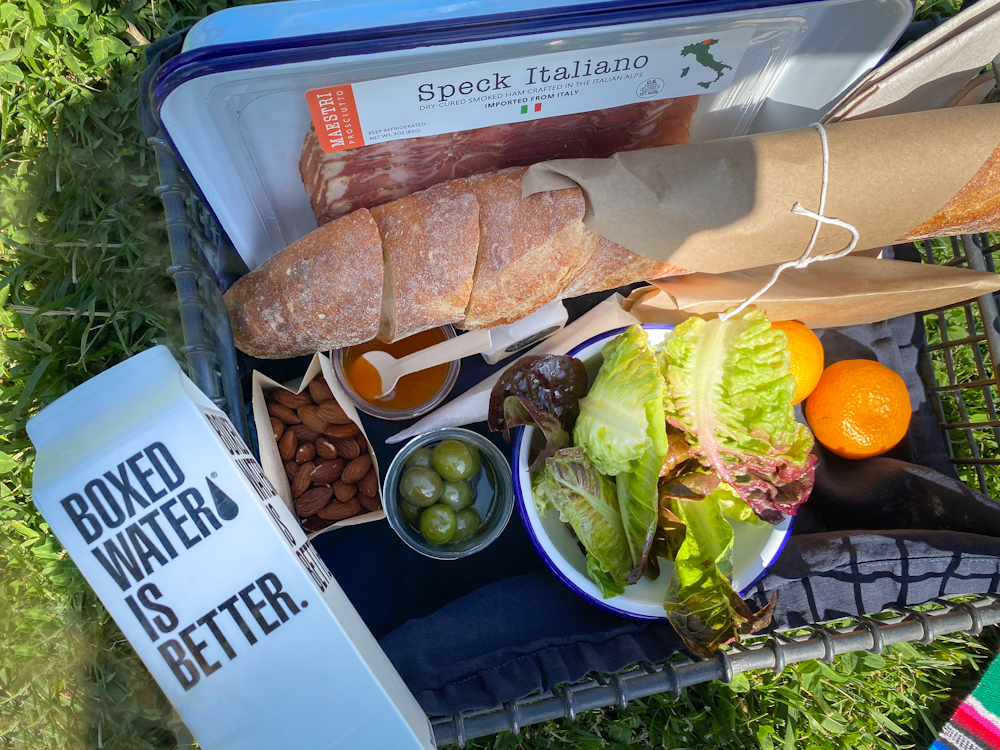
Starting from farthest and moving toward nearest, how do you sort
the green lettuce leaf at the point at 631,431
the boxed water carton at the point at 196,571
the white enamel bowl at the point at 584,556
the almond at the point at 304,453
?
the almond at the point at 304,453 → the white enamel bowl at the point at 584,556 → the green lettuce leaf at the point at 631,431 → the boxed water carton at the point at 196,571

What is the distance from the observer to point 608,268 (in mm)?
1054

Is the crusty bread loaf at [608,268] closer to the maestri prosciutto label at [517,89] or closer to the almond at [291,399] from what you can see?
the maestri prosciutto label at [517,89]

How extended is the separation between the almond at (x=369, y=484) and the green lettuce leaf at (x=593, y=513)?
31 cm

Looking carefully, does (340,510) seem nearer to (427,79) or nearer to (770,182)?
(427,79)

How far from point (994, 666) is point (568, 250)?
1.21 metres

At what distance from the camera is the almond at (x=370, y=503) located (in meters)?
1.04

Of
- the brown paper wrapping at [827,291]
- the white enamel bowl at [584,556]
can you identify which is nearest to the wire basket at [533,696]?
the white enamel bowl at [584,556]

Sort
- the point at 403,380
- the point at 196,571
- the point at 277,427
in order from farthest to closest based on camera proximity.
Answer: the point at 403,380 < the point at 277,427 < the point at 196,571

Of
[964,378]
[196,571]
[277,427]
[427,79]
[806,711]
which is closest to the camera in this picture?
Answer: [196,571]

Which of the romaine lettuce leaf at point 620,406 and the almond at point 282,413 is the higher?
the almond at point 282,413

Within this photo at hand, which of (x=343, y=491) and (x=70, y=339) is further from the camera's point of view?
(x=70, y=339)

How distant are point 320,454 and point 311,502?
0.26ft

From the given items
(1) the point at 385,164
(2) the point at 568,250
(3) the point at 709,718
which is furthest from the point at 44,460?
(3) the point at 709,718

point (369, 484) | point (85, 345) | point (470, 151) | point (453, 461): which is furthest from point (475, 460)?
point (85, 345)
